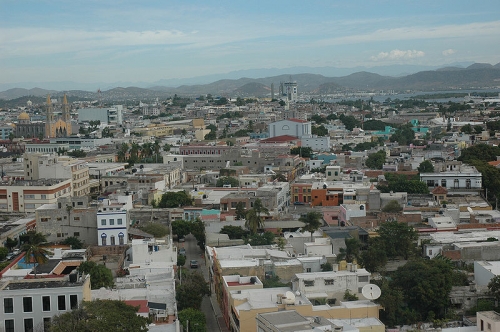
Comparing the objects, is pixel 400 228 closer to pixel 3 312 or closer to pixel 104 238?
pixel 104 238

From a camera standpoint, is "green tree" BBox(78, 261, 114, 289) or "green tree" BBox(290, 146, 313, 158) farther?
"green tree" BBox(290, 146, 313, 158)

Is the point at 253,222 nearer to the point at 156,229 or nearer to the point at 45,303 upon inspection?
the point at 156,229

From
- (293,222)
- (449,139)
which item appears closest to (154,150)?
(449,139)

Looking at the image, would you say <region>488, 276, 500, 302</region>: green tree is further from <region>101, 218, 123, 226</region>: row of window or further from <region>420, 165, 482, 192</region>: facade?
<region>420, 165, 482, 192</region>: facade

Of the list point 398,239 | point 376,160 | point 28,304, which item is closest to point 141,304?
point 28,304

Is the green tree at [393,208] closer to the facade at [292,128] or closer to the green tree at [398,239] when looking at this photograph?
the green tree at [398,239]

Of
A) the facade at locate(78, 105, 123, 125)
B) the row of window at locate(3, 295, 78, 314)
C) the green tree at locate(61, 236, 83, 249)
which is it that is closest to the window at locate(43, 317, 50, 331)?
the row of window at locate(3, 295, 78, 314)
